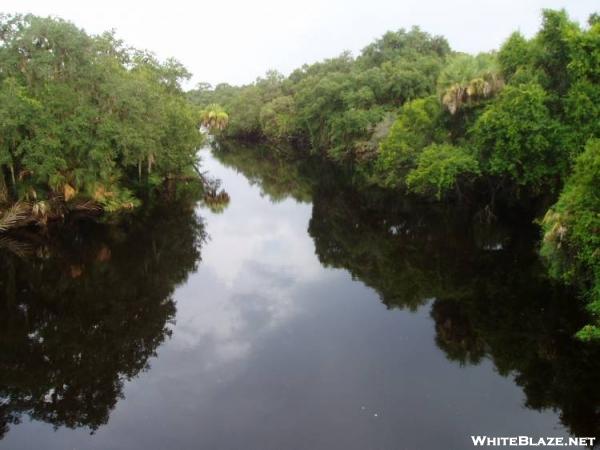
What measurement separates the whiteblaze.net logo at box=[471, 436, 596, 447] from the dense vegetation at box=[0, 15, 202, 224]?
76.5ft

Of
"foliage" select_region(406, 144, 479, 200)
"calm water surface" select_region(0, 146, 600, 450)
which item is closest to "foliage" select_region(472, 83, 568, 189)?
"foliage" select_region(406, 144, 479, 200)

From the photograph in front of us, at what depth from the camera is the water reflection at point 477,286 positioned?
42.8 feet

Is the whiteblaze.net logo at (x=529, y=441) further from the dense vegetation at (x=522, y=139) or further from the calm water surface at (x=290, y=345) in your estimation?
the dense vegetation at (x=522, y=139)

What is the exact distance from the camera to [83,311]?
1814cm

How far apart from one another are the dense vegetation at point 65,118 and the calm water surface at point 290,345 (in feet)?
12.3

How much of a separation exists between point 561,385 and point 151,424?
1007cm

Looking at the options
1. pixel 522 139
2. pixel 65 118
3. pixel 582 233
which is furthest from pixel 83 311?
pixel 522 139

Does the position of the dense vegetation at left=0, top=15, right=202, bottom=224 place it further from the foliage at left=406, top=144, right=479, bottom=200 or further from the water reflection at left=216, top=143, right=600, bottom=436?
the foliage at left=406, top=144, right=479, bottom=200

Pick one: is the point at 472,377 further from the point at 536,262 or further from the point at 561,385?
the point at 536,262

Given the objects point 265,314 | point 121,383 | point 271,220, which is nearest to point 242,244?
point 271,220

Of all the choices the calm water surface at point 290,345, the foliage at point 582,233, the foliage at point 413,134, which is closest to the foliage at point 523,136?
the calm water surface at point 290,345

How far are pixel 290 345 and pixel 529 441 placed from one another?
7121 millimetres

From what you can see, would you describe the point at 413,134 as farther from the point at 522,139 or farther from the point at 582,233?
the point at 582,233

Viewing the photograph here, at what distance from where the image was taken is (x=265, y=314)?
18172 millimetres
